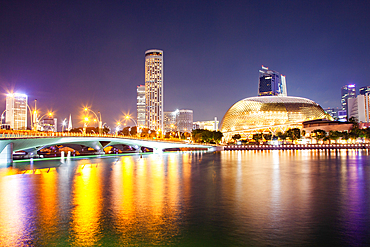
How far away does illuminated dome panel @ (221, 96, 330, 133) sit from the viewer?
533ft

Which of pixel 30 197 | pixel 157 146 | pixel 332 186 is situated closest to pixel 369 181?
pixel 332 186

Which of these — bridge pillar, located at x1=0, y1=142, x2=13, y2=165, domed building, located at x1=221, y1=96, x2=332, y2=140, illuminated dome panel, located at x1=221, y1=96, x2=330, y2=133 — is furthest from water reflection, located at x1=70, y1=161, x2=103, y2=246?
illuminated dome panel, located at x1=221, y1=96, x2=330, y2=133

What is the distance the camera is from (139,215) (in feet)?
46.5

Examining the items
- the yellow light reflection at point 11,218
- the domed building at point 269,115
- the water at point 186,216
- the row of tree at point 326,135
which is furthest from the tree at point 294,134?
the yellow light reflection at point 11,218

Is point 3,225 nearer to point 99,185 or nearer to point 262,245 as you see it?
point 262,245

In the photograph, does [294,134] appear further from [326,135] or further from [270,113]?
[270,113]

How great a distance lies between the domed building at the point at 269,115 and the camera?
160 m

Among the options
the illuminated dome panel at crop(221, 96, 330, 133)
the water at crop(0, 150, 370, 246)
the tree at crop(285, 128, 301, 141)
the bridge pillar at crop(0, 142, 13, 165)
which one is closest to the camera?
the water at crop(0, 150, 370, 246)

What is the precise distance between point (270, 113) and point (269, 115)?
53.6 inches

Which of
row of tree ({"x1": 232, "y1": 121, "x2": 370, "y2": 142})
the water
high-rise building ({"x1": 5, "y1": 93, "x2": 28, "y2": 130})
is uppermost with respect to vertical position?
high-rise building ({"x1": 5, "y1": 93, "x2": 28, "y2": 130})

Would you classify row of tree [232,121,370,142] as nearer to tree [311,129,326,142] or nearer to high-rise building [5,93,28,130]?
tree [311,129,326,142]

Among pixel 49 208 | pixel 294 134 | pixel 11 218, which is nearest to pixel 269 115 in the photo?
pixel 294 134

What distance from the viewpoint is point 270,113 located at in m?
164

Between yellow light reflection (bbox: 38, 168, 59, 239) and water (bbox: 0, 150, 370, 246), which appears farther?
yellow light reflection (bbox: 38, 168, 59, 239)
